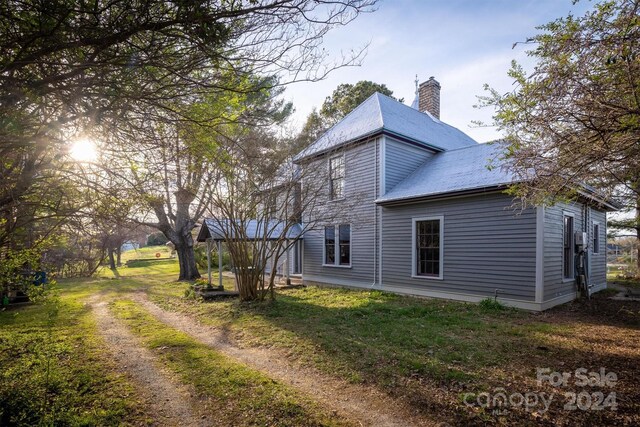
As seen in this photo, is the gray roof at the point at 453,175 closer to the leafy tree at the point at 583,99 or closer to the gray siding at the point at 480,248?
the gray siding at the point at 480,248

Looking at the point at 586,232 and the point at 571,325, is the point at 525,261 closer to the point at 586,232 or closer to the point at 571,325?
the point at 571,325

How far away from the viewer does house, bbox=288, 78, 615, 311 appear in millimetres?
8461

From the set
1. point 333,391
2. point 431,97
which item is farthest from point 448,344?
point 431,97

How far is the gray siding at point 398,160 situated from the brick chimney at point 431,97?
5.10 meters

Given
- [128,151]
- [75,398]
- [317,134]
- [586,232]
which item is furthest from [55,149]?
[586,232]

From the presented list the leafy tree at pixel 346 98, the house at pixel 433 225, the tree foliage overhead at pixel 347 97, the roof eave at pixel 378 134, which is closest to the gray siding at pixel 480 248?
the house at pixel 433 225

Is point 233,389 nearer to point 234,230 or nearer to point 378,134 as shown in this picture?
point 234,230

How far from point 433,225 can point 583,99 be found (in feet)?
23.2

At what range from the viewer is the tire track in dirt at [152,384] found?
3.26 meters

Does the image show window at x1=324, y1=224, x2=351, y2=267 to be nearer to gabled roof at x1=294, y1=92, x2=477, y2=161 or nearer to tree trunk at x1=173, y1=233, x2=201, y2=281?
gabled roof at x1=294, y1=92, x2=477, y2=161

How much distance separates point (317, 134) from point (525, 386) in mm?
9298

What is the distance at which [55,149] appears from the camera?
134 inches

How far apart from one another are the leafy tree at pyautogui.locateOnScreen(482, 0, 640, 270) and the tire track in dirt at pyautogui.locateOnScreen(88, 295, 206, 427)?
4974 mm

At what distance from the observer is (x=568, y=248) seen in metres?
9.94
